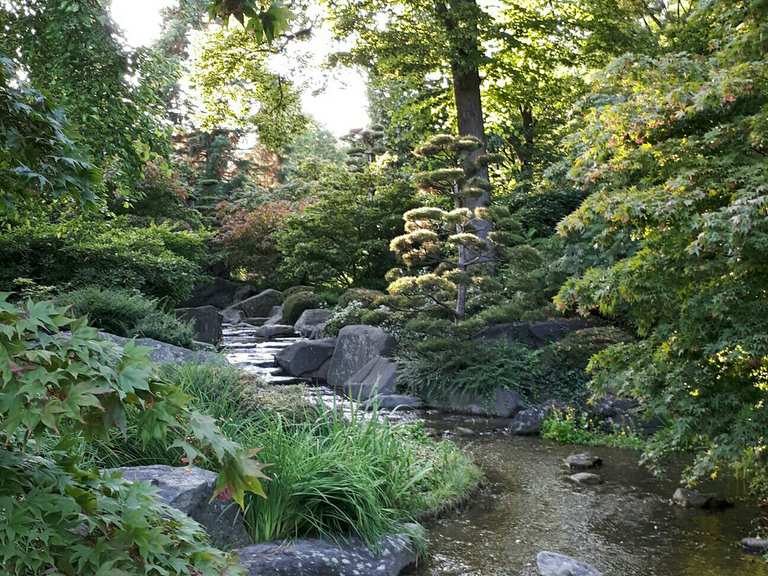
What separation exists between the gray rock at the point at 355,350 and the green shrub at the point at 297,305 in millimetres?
5682

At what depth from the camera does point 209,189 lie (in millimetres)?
30312

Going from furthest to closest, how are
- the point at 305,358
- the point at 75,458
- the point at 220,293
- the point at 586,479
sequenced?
the point at 220,293 < the point at 305,358 < the point at 586,479 < the point at 75,458

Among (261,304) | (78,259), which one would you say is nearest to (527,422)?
(78,259)

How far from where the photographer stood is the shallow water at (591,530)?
480 centimetres

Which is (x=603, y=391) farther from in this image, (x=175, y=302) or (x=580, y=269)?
(x=175, y=302)

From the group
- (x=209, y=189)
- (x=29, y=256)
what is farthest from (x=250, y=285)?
(x=29, y=256)

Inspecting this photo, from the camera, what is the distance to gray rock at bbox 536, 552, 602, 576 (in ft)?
14.8

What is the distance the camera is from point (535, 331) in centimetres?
1161

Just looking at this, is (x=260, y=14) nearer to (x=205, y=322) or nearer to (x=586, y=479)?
(x=586, y=479)

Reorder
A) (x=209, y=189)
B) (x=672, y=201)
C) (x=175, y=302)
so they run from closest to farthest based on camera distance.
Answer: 1. (x=672, y=201)
2. (x=175, y=302)
3. (x=209, y=189)

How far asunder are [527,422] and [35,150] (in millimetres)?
7977

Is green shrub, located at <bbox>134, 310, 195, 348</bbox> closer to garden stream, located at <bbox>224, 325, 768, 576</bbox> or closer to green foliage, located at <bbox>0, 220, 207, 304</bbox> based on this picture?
green foliage, located at <bbox>0, 220, 207, 304</bbox>

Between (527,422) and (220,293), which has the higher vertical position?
(220,293)

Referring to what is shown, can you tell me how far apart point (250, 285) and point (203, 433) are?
23.0 metres
